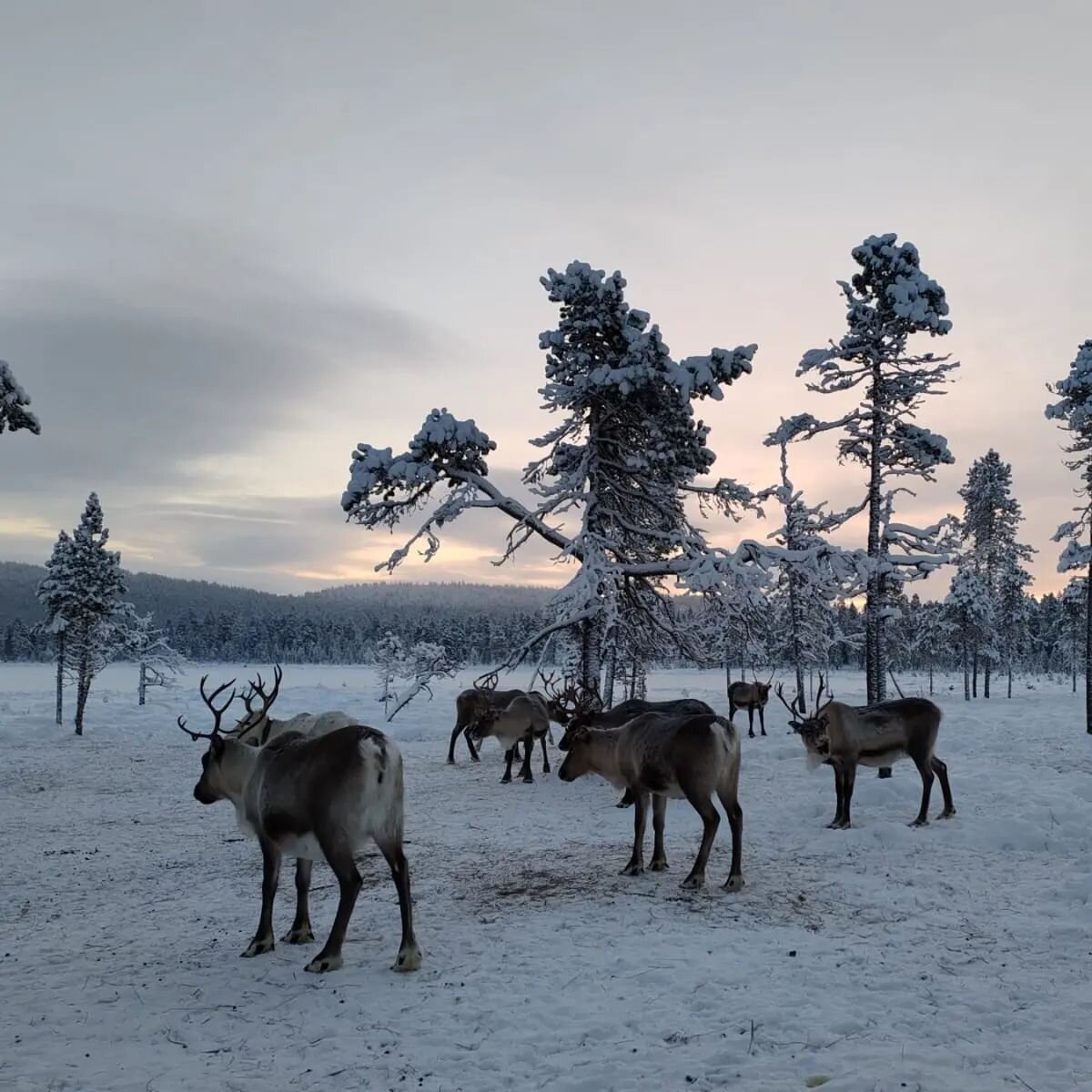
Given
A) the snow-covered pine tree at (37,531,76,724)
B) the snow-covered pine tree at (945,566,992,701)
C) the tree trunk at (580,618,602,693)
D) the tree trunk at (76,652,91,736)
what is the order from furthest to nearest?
the snow-covered pine tree at (945,566,992,701), the snow-covered pine tree at (37,531,76,724), the tree trunk at (76,652,91,736), the tree trunk at (580,618,602,693)

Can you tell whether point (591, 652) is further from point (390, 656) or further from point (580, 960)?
point (390, 656)

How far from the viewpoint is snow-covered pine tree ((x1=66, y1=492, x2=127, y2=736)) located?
3641 centimetres

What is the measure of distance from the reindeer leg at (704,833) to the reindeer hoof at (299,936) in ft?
13.6

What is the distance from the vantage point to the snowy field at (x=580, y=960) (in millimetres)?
5305

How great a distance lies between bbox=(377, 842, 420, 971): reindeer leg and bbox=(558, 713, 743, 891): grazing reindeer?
3621mm

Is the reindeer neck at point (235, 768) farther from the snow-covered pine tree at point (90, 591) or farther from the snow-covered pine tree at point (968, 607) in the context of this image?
the snow-covered pine tree at point (968, 607)

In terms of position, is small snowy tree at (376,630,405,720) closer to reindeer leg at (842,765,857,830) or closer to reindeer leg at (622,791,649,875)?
reindeer leg at (842,765,857,830)

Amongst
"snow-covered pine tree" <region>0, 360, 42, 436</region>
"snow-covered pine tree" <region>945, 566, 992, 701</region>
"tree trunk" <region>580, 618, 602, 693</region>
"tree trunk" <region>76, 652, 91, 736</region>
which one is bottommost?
"tree trunk" <region>76, 652, 91, 736</region>

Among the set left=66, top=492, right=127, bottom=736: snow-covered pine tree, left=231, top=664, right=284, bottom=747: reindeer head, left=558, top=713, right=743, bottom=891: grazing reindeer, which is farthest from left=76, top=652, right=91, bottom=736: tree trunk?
left=558, top=713, right=743, bottom=891: grazing reindeer

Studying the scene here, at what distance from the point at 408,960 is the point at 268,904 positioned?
157cm

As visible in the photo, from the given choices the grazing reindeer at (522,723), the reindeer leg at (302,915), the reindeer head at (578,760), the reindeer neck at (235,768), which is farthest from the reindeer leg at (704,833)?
the grazing reindeer at (522,723)

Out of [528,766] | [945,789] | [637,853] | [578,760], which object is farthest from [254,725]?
[945,789]

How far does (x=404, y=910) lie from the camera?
23.1 ft

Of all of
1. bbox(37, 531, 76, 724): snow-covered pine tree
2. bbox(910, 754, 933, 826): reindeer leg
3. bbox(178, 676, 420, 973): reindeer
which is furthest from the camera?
bbox(37, 531, 76, 724): snow-covered pine tree
